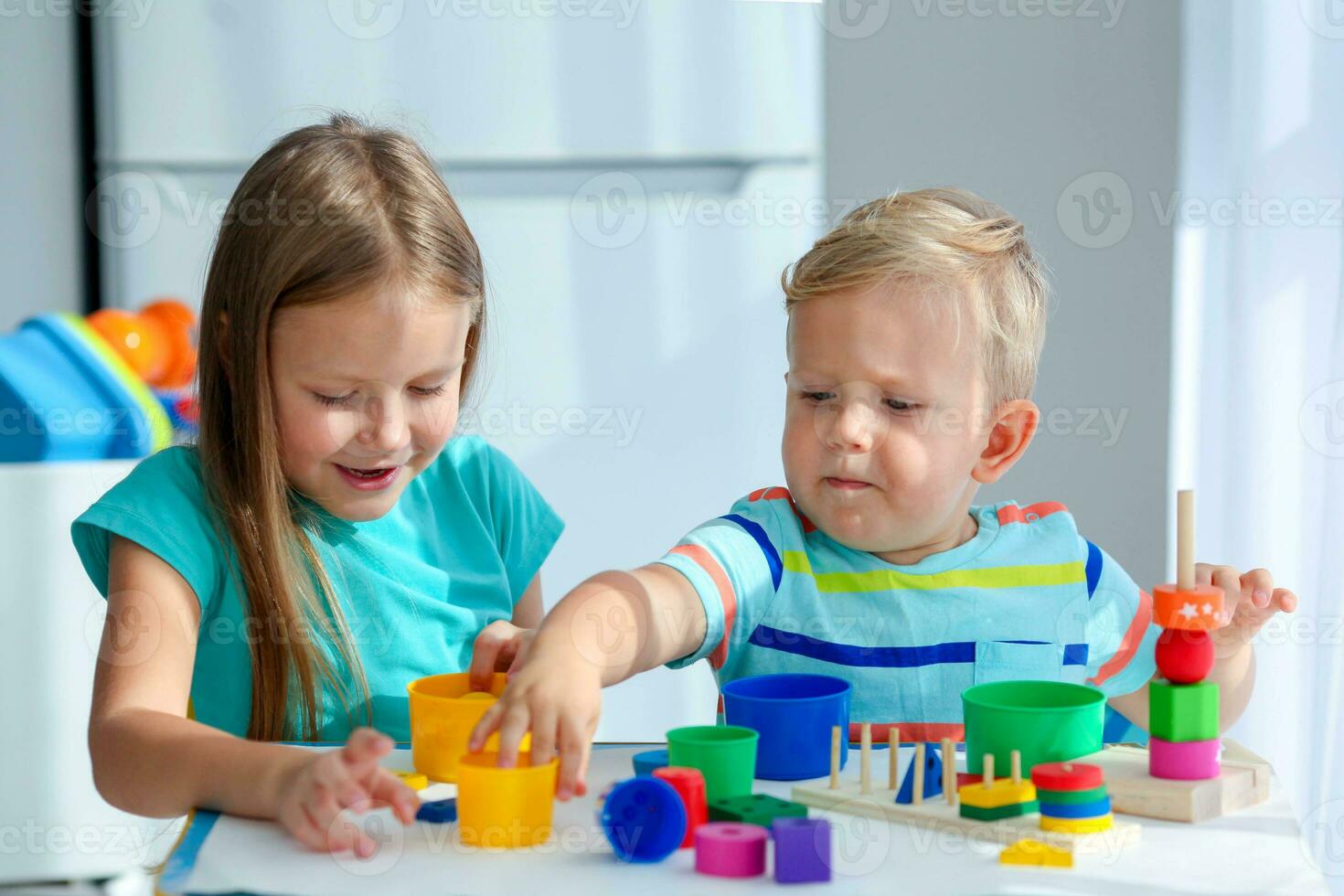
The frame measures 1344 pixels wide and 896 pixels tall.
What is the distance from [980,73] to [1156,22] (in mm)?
312

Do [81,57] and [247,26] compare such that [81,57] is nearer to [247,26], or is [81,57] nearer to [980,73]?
[247,26]

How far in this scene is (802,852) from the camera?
2.02 feet

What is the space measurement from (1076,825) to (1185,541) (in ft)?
0.53

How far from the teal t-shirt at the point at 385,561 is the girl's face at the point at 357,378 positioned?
0.29 ft

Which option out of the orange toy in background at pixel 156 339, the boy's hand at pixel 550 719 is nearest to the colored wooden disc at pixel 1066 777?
the boy's hand at pixel 550 719

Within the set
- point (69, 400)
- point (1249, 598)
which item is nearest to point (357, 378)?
point (1249, 598)

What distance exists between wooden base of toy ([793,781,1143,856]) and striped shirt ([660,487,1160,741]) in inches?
7.3

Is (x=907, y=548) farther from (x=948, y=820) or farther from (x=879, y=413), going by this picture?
(x=948, y=820)

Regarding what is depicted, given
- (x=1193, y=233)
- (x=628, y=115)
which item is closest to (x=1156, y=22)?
(x=1193, y=233)

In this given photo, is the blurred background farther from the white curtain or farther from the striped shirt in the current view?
the striped shirt

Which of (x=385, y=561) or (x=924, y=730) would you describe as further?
(x=385, y=561)

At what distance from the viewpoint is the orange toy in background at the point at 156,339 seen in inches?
74.2

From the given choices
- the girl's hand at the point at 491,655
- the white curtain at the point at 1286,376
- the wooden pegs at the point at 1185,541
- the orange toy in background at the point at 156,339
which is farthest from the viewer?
the orange toy in background at the point at 156,339

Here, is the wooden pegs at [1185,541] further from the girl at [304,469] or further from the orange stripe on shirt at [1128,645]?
the girl at [304,469]
